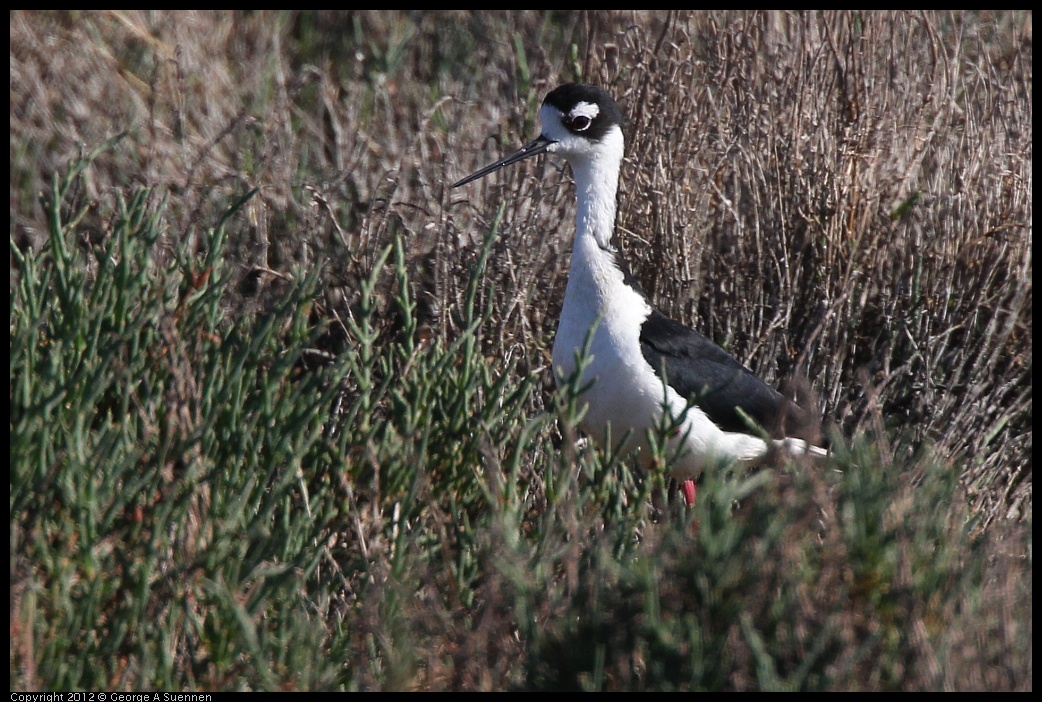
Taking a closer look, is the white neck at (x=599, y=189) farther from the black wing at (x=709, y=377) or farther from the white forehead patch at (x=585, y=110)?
the black wing at (x=709, y=377)

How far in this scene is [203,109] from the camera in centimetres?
484

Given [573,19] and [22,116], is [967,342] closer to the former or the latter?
[573,19]

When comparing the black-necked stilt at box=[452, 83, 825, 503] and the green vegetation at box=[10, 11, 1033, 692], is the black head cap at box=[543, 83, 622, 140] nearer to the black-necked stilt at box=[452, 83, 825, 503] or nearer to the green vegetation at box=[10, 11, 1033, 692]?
the black-necked stilt at box=[452, 83, 825, 503]

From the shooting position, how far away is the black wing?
314 centimetres

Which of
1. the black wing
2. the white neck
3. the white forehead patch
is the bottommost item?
the black wing

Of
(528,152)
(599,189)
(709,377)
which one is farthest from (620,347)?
(528,152)

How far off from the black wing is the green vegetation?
241mm

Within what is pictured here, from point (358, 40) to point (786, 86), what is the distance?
2.12 m

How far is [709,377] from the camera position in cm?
318

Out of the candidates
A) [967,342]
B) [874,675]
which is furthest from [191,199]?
[874,675]

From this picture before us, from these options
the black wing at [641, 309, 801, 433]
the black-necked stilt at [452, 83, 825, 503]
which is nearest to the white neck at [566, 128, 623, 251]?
the black-necked stilt at [452, 83, 825, 503]

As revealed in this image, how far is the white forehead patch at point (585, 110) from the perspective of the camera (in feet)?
10.6

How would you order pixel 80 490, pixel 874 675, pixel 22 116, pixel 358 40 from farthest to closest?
pixel 358 40
pixel 22 116
pixel 80 490
pixel 874 675

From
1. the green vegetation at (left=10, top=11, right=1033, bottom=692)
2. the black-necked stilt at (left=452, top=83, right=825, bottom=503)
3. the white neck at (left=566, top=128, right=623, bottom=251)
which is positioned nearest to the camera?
the green vegetation at (left=10, top=11, right=1033, bottom=692)
